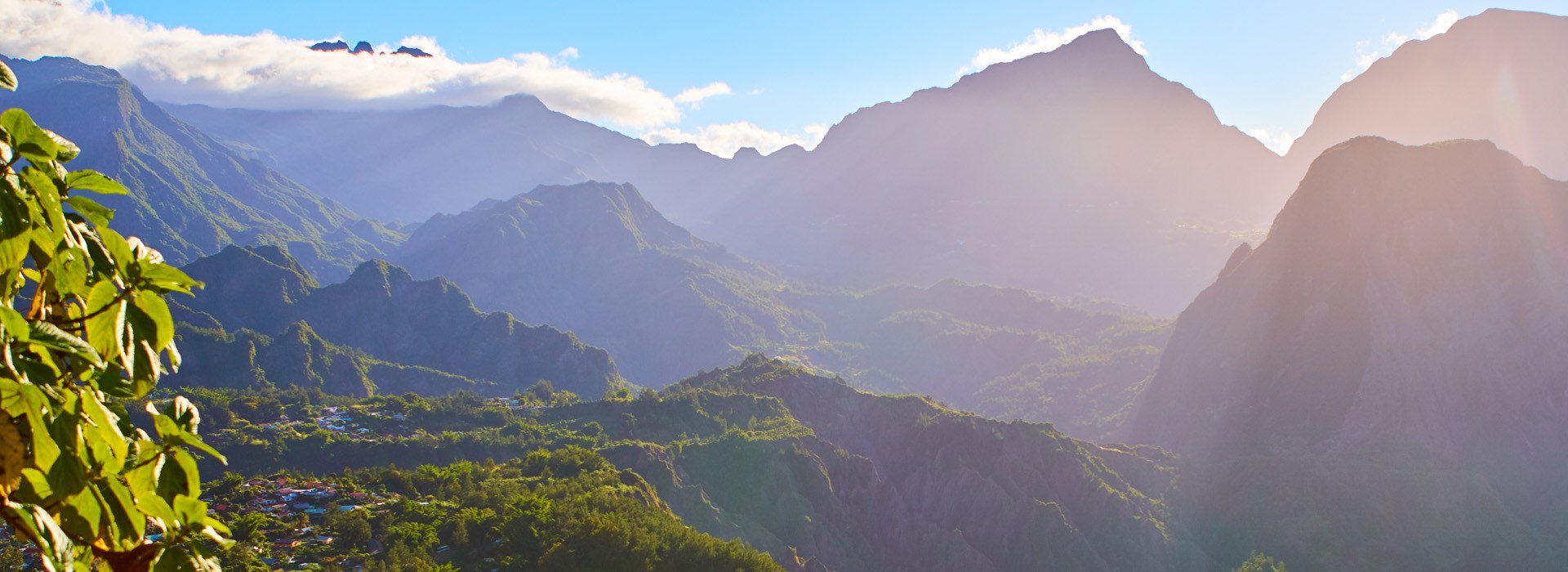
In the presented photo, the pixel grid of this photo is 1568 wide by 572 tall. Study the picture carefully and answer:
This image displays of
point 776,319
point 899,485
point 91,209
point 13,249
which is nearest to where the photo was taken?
point 13,249

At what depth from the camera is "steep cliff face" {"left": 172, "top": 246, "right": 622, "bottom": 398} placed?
100250 millimetres

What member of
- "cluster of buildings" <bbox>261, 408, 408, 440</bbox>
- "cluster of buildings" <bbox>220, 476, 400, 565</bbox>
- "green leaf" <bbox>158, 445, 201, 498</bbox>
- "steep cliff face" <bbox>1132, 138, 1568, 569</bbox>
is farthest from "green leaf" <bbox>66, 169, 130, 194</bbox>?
"steep cliff face" <bbox>1132, 138, 1568, 569</bbox>

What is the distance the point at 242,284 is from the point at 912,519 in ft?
330

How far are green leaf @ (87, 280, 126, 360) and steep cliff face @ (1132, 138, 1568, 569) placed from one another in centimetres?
6489

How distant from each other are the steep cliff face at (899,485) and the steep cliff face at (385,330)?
42.6 meters

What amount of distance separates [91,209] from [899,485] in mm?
61485

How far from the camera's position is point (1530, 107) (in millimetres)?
182500

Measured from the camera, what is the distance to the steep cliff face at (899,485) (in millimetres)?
53250

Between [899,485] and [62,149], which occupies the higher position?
[62,149]

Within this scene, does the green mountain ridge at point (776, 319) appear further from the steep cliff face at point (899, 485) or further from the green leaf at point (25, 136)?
the green leaf at point (25, 136)

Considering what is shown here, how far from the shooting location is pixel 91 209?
9.87 feet

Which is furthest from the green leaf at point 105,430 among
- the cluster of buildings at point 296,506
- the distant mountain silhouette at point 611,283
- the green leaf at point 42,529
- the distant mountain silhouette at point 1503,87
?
the distant mountain silhouette at point 1503,87

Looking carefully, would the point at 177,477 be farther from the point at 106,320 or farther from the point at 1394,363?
the point at 1394,363

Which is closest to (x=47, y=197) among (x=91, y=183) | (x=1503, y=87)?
(x=91, y=183)
